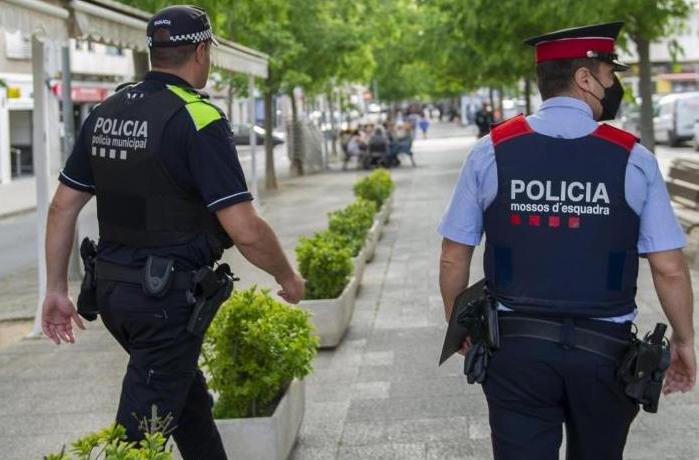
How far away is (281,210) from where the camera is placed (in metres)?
21.5

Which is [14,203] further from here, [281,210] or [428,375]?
[428,375]

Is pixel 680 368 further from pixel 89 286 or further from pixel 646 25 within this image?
pixel 646 25

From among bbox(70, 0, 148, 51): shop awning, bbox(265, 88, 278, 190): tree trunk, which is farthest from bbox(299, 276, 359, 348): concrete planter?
bbox(265, 88, 278, 190): tree trunk

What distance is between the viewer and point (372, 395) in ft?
22.5

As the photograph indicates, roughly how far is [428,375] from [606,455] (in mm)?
3827

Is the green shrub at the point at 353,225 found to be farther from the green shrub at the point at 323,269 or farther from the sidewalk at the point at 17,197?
the sidewalk at the point at 17,197

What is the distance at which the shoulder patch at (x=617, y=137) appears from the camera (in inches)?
135

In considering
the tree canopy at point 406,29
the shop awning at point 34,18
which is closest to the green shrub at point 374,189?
the tree canopy at point 406,29

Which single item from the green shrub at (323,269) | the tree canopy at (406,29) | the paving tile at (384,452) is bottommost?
the paving tile at (384,452)

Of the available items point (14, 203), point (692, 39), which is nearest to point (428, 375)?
point (14, 203)

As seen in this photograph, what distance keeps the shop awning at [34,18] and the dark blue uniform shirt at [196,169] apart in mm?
3497

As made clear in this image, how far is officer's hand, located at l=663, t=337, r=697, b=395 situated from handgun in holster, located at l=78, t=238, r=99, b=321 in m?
1.88

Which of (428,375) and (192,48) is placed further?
(428,375)

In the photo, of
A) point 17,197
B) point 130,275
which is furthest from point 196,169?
point 17,197
